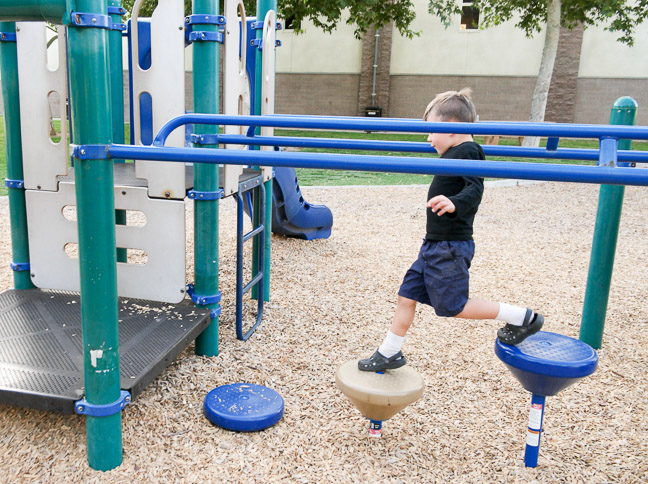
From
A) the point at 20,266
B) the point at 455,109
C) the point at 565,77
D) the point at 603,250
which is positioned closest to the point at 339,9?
the point at 565,77

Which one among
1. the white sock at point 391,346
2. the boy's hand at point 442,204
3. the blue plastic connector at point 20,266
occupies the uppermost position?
the boy's hand at point 442,204

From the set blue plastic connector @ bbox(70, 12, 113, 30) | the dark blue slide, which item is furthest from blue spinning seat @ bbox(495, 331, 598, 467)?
the dark blue slide

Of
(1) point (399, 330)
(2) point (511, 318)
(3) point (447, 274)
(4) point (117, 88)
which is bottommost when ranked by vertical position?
(1) point (399, 330)

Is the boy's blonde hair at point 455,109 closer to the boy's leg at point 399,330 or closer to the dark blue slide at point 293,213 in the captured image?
the boy's leg at point 399,330

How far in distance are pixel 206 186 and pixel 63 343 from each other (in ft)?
2.92

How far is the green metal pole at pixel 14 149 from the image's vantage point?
2.61m

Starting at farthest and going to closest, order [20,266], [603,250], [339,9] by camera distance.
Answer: [339,9], [603,250], [20,266]

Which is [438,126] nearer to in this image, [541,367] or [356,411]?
[541,367]

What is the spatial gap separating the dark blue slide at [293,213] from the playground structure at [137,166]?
74.5 inches

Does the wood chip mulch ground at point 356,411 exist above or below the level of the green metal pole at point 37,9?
below

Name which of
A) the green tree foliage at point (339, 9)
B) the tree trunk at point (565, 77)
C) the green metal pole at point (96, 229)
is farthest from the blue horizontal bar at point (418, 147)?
the tree trunk at point (565, 77)

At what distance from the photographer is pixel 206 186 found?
2666 millimetres

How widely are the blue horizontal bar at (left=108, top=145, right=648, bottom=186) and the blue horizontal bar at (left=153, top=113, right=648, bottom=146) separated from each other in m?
0.18

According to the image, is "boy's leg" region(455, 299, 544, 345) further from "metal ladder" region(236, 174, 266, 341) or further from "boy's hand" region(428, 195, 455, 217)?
"metal ladder" region(236, 174, 266, 341)
